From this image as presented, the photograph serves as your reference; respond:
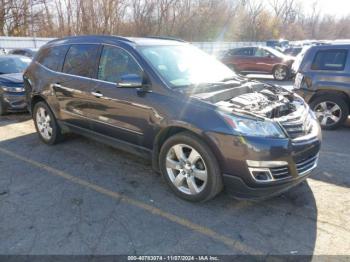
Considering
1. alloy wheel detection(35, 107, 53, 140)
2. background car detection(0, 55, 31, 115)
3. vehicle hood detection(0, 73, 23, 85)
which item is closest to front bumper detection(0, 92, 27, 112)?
background car detection(0, 55, 31, 115)

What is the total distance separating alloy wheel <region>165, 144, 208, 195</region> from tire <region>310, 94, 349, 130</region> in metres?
4.15

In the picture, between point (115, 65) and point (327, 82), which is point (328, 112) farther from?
point (115, 65)

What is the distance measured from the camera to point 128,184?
382 cm

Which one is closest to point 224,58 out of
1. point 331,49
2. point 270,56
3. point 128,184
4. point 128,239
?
point 270,56

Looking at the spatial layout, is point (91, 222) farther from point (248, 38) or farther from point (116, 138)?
point (248, 38)

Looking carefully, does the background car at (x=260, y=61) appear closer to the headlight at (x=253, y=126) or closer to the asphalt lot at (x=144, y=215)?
the asphalt lot at (x=144, y=215)

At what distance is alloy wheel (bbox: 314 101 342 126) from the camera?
6.10 m

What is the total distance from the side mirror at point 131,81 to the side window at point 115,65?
0.12 metres

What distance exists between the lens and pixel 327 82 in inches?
238

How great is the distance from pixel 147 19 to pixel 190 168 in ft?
102

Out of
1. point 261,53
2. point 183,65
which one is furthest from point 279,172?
point 261,53

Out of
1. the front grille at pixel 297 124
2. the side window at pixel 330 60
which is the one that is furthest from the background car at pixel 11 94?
the side window at pixel 330 60

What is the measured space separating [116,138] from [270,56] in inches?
472

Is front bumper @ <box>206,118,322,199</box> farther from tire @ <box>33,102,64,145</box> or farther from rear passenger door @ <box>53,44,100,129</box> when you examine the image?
tire @ <box>33,102,64,145</box>
